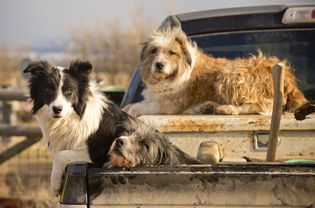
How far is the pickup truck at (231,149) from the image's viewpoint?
13.7ft

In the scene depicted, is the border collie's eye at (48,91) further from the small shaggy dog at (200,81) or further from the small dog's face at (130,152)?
the small shaggy dog at (200,81)

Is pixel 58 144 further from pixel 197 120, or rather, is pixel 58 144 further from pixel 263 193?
pixel 263 193

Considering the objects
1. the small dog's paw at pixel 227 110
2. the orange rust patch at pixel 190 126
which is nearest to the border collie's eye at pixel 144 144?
the orange rust patch at pixel 190 126

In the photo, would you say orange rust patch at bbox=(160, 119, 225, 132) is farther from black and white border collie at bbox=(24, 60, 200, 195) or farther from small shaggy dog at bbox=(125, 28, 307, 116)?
small shaggy dog at bbox=(125, 28, 307, 116)

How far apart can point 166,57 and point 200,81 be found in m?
0.47

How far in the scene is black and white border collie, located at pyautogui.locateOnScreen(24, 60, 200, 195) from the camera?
5418 mm

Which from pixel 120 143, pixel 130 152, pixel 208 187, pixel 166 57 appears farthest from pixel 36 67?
pixel 166 57

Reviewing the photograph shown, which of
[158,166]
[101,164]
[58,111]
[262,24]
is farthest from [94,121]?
[262,24]

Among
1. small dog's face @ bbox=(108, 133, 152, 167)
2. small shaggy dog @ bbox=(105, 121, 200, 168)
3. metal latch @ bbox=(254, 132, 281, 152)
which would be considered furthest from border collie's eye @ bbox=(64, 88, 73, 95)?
metal latch @ bbox=(254, 132, 281, 152)

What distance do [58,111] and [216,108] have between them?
69.3 inches

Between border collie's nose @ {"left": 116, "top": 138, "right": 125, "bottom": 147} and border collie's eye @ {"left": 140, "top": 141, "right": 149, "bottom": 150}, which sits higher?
border collie's nose @ {"left": 116, "top": 138, "right": 125, "bottom": 147}

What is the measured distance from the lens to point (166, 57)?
7.77m

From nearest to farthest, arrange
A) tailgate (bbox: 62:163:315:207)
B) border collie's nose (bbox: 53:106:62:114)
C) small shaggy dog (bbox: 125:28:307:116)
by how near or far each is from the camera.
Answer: tailgate (bbox: 62:163:315:207), border collie's nose (bbox: 53:106:62:114), small shaggy dog (bbox: 125:28:307:116)

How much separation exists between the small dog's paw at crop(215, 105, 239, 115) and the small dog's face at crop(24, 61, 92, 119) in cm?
135
